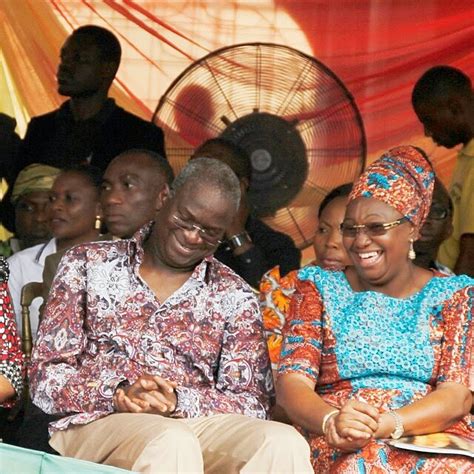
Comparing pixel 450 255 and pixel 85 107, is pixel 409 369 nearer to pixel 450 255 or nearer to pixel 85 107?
pixel 450 255

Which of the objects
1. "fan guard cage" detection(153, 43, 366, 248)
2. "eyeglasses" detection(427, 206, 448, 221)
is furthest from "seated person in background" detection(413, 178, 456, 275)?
"fan guard cage" detection(153, 43, 366, 248)

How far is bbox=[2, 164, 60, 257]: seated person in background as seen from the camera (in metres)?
7.81

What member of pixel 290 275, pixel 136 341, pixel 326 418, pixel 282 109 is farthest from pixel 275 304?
→ pixel 282 109

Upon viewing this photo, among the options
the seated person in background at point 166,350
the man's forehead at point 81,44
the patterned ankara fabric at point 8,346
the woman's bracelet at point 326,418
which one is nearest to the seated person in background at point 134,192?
the seated person in background at point 166,350

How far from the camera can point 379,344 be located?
202 inches

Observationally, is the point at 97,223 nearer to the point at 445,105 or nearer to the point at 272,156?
the point at 272,156

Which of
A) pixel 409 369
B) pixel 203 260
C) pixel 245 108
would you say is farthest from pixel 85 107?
pixel 409 369

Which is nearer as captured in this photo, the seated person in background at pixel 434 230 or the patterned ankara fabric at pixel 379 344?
the patterned ankara fabric at pixel 379 344

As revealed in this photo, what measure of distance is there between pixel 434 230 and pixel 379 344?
6.64 ft

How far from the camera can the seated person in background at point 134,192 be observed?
640 cm

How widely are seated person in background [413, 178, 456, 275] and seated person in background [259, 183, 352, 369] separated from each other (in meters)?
0.56

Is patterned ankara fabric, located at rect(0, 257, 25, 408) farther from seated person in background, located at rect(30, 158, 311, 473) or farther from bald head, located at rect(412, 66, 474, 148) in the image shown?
bald head, located at rect(412, 66, 474, 148)

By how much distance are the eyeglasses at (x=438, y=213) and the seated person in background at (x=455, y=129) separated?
30cm

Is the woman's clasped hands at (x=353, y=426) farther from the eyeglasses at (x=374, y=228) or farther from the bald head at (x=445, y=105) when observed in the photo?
the bald head at (x=445, y=105)
